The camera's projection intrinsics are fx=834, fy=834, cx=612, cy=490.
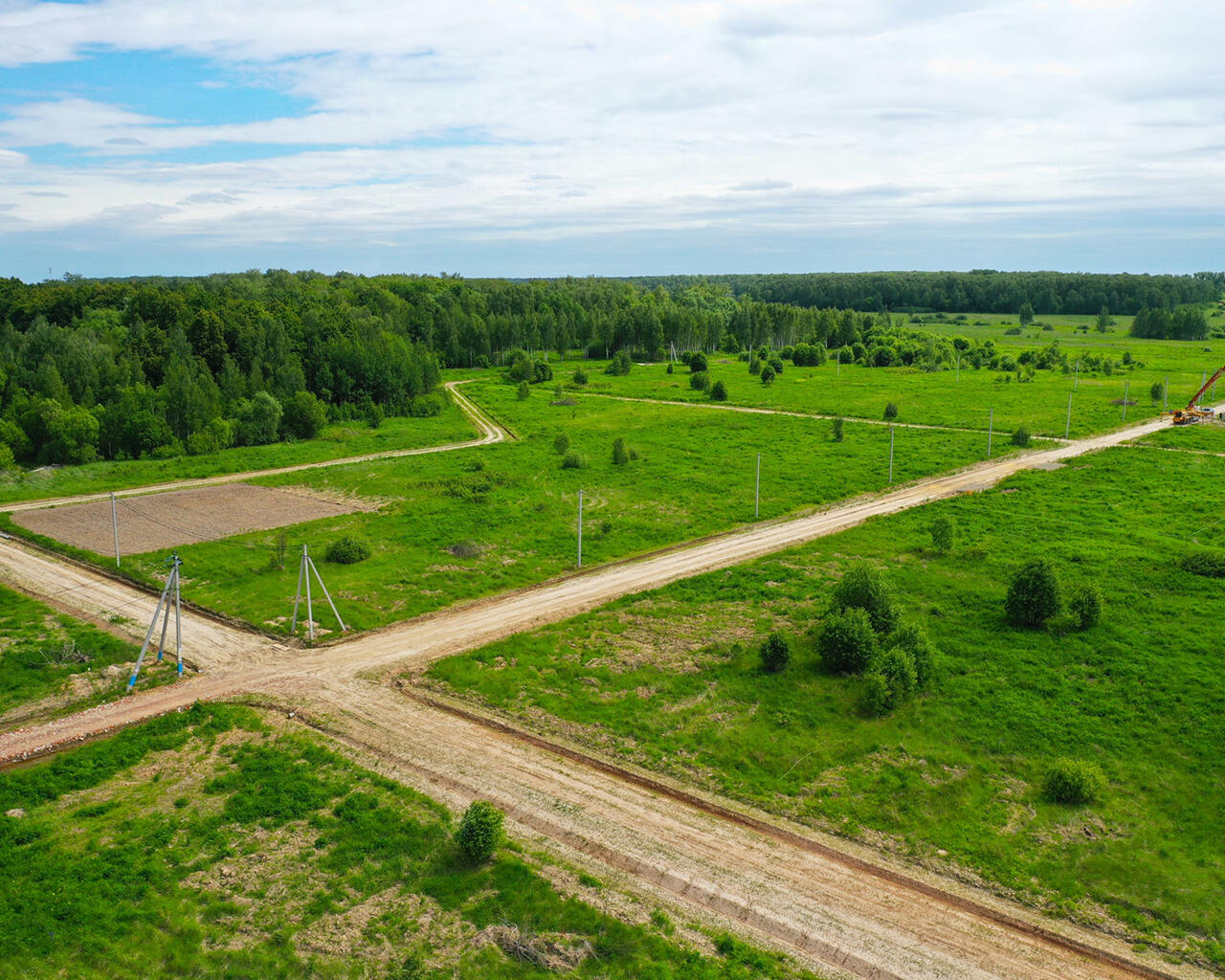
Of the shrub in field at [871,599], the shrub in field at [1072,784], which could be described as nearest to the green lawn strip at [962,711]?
the shrub in field at [1072,784]

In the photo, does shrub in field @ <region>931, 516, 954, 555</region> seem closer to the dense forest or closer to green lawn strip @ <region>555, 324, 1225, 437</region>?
green lawn strip @ <region>555, 324, 1225, 437</region>

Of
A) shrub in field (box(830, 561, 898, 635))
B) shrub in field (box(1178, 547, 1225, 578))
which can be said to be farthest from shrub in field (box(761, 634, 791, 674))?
shrub in field (box(1178, 547, 1225, 578))

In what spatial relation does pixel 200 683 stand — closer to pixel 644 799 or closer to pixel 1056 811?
pixel 644 799

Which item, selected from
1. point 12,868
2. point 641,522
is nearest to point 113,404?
point 641,522

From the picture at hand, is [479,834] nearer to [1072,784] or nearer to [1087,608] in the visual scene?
[1072,784]

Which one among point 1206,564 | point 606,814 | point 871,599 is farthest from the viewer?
point 1206,564

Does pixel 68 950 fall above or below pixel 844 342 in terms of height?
below

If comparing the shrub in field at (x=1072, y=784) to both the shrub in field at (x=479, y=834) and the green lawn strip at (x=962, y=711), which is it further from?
the shrub in field at (x=479, y=834)

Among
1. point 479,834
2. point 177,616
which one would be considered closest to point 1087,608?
point 479,834
